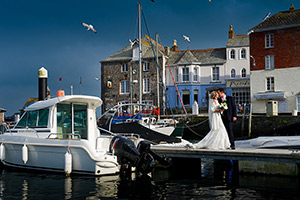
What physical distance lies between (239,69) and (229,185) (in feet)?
114

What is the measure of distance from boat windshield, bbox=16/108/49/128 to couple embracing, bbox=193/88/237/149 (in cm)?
539

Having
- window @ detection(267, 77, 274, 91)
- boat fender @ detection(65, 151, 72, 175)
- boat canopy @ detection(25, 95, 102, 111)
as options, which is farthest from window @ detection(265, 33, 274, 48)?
boat fender @ detection(65, 151, 72, 175)

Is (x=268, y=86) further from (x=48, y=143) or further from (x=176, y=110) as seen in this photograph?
(x=48, y=143)

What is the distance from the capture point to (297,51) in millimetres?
33844

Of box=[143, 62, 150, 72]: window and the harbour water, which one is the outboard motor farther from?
box=[143, 62, 150, 72]: window

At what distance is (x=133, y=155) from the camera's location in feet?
31.5

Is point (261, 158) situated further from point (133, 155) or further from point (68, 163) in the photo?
point (68, 163)

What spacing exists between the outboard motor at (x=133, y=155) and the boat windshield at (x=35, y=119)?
317cm

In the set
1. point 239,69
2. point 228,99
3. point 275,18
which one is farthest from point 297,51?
point 228,99

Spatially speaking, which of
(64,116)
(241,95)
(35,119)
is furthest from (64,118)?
(241,95)

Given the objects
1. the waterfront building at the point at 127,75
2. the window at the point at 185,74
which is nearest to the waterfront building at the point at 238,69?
the window at the point at 185,74

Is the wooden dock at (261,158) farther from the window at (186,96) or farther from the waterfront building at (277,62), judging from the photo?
the window at (186,96)

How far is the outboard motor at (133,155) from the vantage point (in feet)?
30.9

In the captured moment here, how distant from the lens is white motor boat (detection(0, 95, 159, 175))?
33.5 feet
